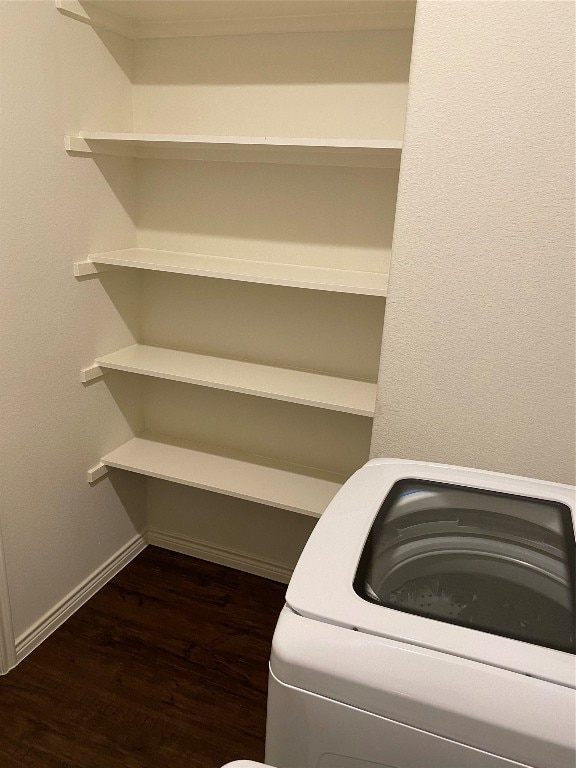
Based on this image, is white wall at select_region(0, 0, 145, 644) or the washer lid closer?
the washer lid

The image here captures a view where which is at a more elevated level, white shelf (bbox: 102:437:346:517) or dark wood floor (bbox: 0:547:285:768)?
white shelf (bbox: 102:437:346:517)

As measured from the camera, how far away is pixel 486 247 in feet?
3.92

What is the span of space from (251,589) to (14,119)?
1.74 m

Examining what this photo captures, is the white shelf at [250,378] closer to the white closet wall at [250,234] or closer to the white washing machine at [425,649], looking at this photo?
the white closet wall at [250,234]

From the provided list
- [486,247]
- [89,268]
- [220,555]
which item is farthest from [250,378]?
[486,247]

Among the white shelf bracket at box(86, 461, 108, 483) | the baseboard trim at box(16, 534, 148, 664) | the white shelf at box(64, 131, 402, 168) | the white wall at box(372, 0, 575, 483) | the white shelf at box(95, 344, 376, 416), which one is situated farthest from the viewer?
the white shelf bracket at box(86, 461, 108, 483)

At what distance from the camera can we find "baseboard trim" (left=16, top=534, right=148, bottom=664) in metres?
1.89

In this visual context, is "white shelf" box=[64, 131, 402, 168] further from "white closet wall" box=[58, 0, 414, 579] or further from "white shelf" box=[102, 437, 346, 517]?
"white shelf" box=[102, 437, 346, 517]

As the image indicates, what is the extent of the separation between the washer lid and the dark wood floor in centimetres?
102

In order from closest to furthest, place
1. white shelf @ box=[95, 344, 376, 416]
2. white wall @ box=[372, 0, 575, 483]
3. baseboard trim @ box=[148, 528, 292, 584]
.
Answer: white wall @ box=[372, 0, 575, 483]
white shelf @ box=[95, 344, 376, 416]
baseboard trim @ box=[148, 528, 292, 584]

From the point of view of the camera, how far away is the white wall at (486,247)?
1.09m

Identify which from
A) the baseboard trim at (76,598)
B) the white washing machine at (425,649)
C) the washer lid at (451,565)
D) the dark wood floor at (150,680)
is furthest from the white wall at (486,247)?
the baseboard trim at (76,598)

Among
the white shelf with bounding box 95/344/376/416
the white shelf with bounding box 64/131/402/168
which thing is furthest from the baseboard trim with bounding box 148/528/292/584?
the white shelf with bounding box 64/131/402/168

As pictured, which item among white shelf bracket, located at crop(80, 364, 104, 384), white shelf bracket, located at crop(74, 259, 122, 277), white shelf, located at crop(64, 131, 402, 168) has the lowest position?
white shelf bracket, located at crop(80, 364, 104, 384)
